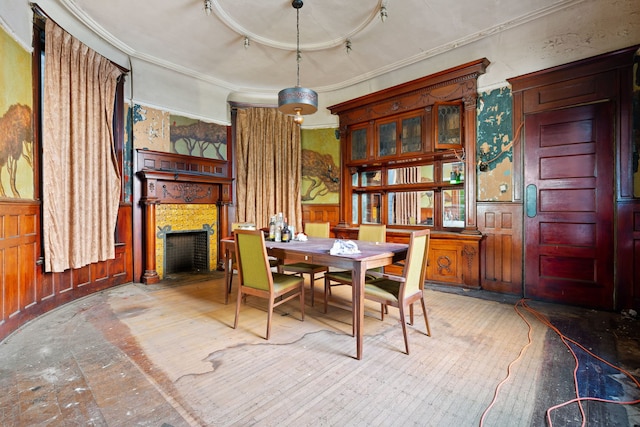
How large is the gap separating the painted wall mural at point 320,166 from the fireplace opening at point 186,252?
2.15 metres

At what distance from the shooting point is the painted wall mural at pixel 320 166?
19.6 feet

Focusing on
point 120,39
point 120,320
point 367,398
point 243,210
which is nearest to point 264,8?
point 120,39

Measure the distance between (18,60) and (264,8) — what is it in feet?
8.24

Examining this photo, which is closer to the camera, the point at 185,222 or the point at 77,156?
the point at 77,156

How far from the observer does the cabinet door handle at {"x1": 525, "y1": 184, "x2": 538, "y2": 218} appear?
3.80 metres

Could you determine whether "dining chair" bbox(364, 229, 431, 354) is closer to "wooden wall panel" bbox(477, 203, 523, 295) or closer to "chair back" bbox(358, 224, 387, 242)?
"chair back" bbox(358, 224, 387, 242)

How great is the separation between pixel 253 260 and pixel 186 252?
3.25 m

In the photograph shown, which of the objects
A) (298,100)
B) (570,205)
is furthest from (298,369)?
(570,205)

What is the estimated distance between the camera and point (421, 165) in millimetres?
4984

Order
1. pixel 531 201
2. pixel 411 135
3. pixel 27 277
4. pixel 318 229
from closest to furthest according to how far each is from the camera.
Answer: pixel 27 277, pixel 531 201, pixel 318 229, pixel 411 135

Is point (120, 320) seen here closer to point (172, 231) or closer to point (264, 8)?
point (172, 231)

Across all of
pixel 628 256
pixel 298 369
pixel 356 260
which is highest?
pixel 356 260

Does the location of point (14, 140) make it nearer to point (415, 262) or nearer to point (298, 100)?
point (298, 100)

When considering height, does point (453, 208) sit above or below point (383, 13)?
below
